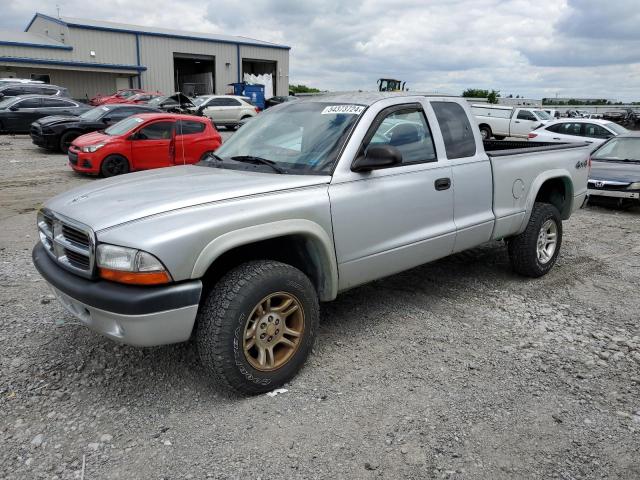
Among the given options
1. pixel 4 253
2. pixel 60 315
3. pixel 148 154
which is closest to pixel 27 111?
pixel 148 154

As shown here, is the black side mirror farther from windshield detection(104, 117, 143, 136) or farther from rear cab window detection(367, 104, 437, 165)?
windshield detection(104, 117, 143, 136)

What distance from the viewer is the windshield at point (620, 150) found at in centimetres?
1000

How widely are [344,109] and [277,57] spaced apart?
43.7m

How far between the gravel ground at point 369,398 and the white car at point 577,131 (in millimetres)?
11747

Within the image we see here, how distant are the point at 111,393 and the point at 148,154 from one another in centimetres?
919

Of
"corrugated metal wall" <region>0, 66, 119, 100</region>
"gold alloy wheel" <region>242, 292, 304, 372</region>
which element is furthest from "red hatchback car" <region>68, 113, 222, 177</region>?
"corrugated metal wall" <region>0, 66, 119, 100</region>

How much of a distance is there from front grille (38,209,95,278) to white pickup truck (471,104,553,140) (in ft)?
72.5

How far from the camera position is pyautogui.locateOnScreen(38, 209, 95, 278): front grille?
9.28 ft

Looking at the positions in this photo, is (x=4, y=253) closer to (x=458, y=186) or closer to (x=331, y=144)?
(x=331, y=144)

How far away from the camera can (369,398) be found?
3230mm

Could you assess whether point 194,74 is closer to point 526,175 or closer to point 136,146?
point 136,146

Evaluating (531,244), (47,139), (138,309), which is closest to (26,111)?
(47,139)

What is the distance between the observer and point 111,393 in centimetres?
326

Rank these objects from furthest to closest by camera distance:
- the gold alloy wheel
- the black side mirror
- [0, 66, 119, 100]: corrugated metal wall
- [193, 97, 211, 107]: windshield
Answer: [0, 66, 119, 100]: corrugated metal wall → [193, 97, 211, 107]: windshield → the black side mirror → the gold alloy wheel
